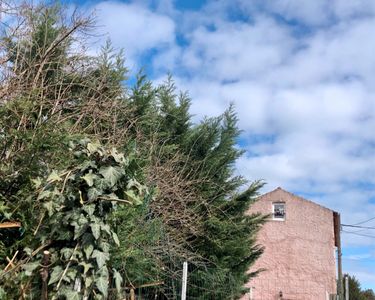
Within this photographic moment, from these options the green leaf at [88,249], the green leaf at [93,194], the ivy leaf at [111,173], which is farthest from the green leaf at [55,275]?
the ivy leaf at [111,173]

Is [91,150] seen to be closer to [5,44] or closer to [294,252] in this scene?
[5,44]

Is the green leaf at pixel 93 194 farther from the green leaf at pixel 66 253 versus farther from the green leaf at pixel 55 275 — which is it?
the green leaf at pixel 55 275

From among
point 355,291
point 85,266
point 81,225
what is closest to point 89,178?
point 81,225

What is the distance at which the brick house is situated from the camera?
19953mm

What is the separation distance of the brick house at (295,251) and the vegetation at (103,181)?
9.92 metres

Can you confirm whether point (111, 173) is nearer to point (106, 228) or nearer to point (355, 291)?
point (106, 228)

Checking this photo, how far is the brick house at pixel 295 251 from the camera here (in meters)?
20.0

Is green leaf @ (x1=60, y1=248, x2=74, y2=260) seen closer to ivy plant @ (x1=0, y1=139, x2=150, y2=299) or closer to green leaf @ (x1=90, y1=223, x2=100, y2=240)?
ivy plant @ (x1=0, y1=139, x2=150, y2=299)

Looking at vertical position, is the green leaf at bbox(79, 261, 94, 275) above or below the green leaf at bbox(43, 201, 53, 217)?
below

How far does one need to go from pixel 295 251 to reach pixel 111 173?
18486mm

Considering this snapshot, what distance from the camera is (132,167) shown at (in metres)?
3.86

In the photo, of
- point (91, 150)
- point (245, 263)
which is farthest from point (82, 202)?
point (245, 263)

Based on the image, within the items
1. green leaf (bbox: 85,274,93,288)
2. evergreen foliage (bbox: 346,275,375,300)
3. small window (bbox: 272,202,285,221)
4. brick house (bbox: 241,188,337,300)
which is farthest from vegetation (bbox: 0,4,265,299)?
evergreen foliage (bbox: 346,275,375,300)

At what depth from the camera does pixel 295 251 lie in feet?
67.5
